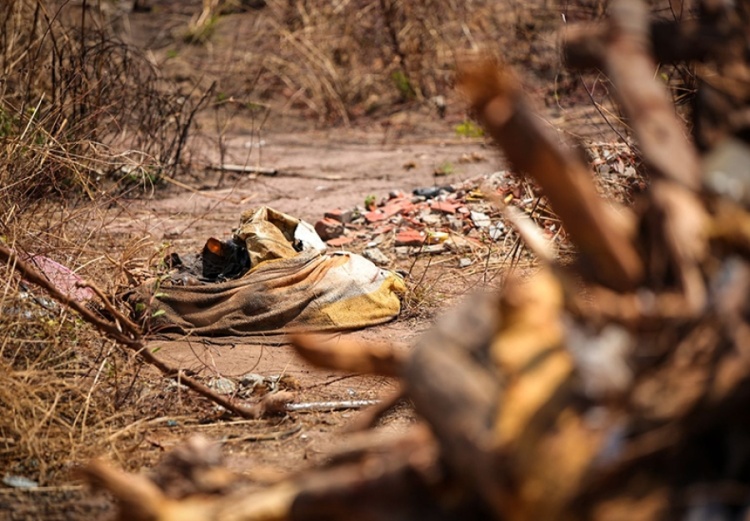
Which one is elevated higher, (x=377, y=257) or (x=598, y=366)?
(x=598, y=366)

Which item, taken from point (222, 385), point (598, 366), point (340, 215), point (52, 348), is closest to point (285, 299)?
point (222, 385)

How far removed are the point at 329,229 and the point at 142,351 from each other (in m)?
2.65

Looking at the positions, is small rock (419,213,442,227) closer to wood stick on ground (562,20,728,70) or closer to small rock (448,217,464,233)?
small rock (448,217,464,233)

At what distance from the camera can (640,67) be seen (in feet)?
6.47

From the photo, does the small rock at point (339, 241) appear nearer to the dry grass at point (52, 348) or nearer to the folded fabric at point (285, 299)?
the folded fabric at point (285, 299)

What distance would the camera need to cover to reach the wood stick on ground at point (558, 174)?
6.14ft

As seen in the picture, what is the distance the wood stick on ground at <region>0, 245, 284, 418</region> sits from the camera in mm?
3010

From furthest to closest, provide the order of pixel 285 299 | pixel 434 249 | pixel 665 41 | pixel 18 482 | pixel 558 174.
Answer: pixel 434 249
pixel 285 299
pixel 18 482
pixel 665 41
pixel 558 174

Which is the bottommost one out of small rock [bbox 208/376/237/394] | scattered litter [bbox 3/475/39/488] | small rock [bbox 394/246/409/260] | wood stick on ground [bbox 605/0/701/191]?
small rock [bbox 394/246/409/260]

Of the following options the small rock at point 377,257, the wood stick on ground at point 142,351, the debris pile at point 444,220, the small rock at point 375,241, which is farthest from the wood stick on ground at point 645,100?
the small rock at point 375,241

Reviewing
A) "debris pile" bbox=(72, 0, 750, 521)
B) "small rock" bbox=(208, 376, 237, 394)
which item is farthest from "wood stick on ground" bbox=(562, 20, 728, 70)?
"small rock" bbox=(208, 376, 237, 394)

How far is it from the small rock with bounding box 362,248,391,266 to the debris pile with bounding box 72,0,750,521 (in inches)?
131

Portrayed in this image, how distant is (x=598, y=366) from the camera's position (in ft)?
5.46

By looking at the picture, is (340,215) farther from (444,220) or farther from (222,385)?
(222,385)
